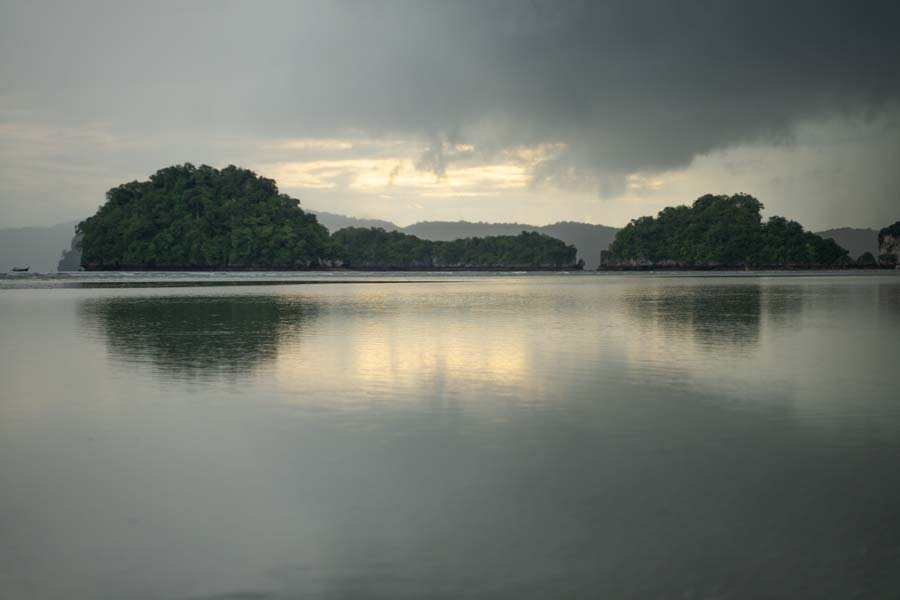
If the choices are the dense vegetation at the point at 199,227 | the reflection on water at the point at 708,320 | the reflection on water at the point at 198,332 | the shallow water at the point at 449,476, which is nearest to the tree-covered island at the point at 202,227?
the dense vegetation at the point at 199,227

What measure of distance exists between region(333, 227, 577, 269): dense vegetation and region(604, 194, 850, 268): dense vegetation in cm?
1566

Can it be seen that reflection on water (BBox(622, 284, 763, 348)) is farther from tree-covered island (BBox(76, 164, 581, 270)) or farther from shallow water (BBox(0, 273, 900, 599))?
tree-covered island (BBox(76, 164, 581, 270))

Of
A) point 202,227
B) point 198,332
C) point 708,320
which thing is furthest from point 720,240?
point 198,332

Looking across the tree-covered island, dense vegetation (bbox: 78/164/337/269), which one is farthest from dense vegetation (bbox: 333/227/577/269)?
dense vegetation (bbox: 78/164/337/269)

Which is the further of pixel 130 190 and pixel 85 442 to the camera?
pixel 130 190

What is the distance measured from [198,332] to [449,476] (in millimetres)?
16802

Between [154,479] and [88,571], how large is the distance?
2.23 metres

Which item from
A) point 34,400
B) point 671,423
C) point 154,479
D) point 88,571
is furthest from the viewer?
point 34,400

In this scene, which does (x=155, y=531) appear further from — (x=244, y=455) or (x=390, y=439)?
(x=390, y=439)

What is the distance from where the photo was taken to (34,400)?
1211 cm

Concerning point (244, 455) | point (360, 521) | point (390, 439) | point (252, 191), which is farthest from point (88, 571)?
point (252, 191)

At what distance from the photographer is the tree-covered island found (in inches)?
4766

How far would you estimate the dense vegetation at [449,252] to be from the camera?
618 feet

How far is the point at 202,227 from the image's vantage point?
400ft
